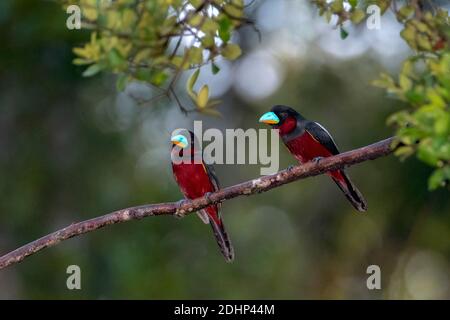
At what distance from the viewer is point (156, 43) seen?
4.38 meters

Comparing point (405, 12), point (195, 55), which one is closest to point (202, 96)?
point (195, 55)

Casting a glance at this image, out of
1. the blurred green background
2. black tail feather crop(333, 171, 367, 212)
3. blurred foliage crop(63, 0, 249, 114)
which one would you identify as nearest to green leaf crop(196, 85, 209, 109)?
blurred foliage crop(63, 0, 249, 114)

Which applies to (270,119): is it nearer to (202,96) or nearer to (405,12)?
(405,12)

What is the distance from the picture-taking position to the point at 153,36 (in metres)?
4.30

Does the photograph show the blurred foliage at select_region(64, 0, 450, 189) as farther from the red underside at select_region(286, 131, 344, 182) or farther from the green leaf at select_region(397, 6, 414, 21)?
the red underside at select_region(286, 131, 344, 182)

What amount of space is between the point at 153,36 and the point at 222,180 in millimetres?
8752

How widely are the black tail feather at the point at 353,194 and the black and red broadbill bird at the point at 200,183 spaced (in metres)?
0.92

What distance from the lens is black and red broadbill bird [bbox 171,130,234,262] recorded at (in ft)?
19.9

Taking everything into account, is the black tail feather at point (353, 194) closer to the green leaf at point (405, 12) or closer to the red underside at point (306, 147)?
the red underside at point (306, 147)

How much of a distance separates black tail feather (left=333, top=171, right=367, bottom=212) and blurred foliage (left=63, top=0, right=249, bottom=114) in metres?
1.53

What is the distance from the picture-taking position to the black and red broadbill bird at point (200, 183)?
6.07m

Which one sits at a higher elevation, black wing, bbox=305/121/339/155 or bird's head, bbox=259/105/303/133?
bird's head, bbox=259/105/303/133

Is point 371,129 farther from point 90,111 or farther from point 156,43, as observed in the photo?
point 156,43
